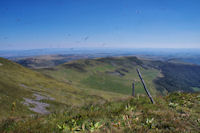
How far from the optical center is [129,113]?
9023 millimetres

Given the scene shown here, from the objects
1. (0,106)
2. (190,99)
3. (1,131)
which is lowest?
(0,106)

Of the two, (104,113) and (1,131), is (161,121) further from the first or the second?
(1,131)

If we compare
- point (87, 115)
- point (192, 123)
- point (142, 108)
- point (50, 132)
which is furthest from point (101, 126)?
point (192, 123)

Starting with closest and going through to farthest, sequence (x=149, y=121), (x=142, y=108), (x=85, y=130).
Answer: (x=85, y=130)
(x=149, y=121)
(x=142, y=108)

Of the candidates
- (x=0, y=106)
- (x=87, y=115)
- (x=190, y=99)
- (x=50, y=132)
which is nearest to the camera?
(x=50, y=132)

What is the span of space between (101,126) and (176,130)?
364 cm

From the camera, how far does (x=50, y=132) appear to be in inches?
245

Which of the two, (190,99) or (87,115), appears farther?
(190,99)

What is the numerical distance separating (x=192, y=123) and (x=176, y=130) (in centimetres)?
179

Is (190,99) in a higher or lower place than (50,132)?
lower

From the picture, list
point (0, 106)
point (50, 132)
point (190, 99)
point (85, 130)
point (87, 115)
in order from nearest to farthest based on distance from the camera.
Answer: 1. point (50, 132)
2. point (85, 130)
3. point (87, 115)
4. point (190, 99)
5. point (0, 106)

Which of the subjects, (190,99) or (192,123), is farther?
(190,99)

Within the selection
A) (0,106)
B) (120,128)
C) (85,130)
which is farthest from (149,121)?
(0,106)

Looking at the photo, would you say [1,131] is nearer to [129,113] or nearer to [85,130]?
[85,130]
